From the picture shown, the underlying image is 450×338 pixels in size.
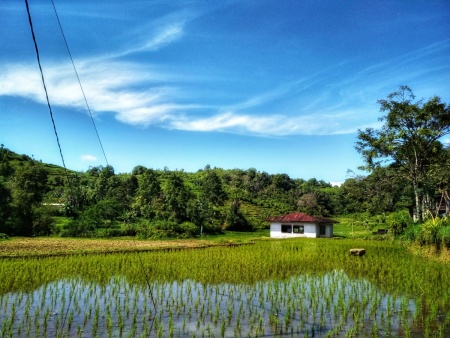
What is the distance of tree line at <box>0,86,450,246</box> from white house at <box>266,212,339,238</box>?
6320mm

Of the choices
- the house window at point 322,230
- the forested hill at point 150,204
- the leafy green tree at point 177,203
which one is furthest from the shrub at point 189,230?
the house window at point 322,230

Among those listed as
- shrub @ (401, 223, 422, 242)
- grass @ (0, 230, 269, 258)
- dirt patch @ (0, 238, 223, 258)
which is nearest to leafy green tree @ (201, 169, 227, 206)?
grass @ (0, 230, 269, 258)

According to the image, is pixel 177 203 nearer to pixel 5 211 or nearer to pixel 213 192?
pixel 213 192

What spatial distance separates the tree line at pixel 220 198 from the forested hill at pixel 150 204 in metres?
0.10

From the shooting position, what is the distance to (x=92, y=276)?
1294cm

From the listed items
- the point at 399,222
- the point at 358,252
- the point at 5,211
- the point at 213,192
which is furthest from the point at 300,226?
the point at 5,211

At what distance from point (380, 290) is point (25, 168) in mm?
44092

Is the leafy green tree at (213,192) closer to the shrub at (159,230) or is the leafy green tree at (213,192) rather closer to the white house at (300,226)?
the shrub at (159,230)

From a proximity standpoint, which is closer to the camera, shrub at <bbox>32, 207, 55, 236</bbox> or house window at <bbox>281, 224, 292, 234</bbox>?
shrub at <bbox>32, 207, 55, 236</bbox>

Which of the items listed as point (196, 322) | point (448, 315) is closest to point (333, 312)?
point (448, 315)

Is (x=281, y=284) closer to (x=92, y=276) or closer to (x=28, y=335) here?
(x=92, y=276)

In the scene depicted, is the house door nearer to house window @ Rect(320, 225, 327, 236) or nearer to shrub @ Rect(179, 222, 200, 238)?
house window @ Rect(320, 225, 327, 236)

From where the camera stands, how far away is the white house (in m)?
40.2

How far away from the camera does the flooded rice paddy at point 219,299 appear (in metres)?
7.19
